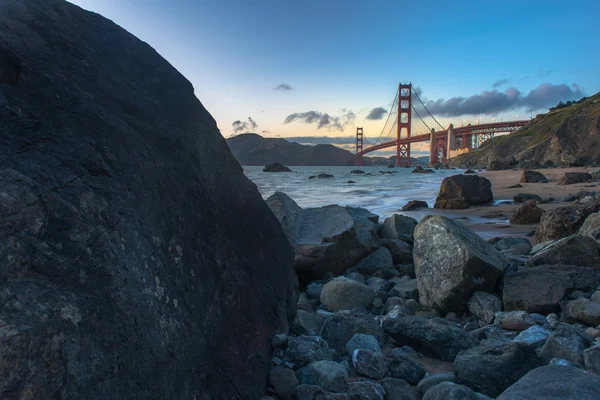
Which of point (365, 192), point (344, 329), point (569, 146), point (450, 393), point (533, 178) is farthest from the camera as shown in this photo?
point (569, 146)

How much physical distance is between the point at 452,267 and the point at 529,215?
576 cm

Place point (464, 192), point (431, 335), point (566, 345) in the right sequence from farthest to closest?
point (464, 192) < point (431, 335) < point (566, 345)

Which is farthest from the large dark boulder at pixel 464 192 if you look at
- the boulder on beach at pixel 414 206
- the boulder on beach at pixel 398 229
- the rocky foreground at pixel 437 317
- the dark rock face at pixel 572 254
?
the dark rock face at pixel 572 254

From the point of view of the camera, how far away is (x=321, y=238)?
502 centimetres

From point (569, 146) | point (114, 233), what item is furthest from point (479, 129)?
point (114, 233)

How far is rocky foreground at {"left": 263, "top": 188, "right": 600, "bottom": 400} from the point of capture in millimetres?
1958

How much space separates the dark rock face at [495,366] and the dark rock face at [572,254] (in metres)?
2.16

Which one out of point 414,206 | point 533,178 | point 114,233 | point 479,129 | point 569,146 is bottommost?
point 414,206

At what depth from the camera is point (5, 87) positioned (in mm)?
1333

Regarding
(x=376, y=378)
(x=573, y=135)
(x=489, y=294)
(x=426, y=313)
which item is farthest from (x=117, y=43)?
(x=573, y=135)

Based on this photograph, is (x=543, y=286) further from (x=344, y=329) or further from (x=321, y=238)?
(x=321, y=238)

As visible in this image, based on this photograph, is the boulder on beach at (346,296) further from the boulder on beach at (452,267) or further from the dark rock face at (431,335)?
the dark rock face at (431,335)

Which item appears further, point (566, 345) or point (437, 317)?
point (437, 317)

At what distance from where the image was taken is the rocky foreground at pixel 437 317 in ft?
6.42
